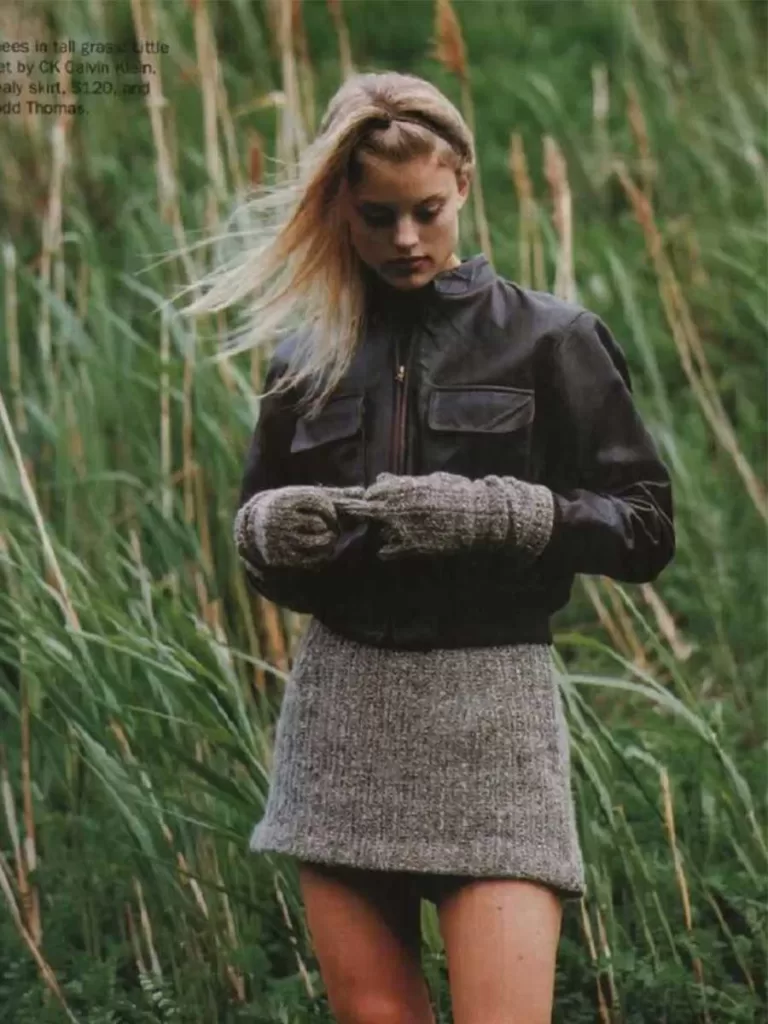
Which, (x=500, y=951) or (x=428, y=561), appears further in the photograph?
(x=428, y=561)

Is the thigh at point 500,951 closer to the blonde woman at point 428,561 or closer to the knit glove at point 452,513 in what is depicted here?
the blonde woman at point 428,561

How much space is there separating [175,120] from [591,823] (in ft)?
9.75

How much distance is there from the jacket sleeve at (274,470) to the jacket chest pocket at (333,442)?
4 centimetres

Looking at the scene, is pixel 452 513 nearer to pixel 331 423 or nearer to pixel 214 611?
pixel 331 423

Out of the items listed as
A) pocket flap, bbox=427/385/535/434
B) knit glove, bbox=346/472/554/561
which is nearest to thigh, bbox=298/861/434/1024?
knit glove, bbox=346/472/554/561

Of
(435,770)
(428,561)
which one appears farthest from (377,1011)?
(428,561)

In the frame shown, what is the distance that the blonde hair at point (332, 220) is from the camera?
265 centimetres

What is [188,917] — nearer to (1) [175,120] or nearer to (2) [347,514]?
(2) [347,514]

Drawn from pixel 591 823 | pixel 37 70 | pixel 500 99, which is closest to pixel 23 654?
pixel 591 823

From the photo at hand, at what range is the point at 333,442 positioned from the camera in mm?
2732

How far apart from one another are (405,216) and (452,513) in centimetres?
40

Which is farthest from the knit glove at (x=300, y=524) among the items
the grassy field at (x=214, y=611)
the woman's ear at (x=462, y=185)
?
the grassy field at (x=214, y=611)

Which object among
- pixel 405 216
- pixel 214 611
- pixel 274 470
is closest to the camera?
pixel 405 216

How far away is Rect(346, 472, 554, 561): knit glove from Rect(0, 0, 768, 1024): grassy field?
63 centimetres
